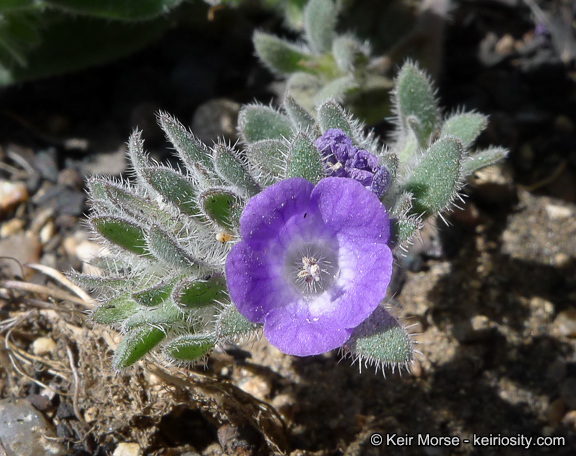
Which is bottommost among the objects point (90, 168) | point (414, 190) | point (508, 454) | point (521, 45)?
point (508, 454)

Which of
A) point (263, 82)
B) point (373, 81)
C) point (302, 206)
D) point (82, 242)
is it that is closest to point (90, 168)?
point (82, 242)

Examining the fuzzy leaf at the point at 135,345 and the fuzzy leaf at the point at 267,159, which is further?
the fuzzy leaf at the point at 267,159

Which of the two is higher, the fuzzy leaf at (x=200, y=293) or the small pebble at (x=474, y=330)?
the small pebble at (x=474, y=330)

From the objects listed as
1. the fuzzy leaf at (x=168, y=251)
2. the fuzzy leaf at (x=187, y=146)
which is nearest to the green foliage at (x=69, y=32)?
the fuzzy leaf at (x=187, y=146)

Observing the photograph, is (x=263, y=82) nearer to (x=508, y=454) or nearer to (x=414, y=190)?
(x=414, y=190)

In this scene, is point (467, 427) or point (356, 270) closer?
point (356, 270)

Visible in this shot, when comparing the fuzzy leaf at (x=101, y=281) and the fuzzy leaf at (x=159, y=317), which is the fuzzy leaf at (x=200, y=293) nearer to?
the fuzzy leaf at (x=159, y=317)

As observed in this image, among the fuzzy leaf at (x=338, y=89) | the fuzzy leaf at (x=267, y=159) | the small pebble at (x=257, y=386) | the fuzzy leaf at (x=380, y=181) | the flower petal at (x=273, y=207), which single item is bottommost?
the small pebble at (x=257, y=386)
